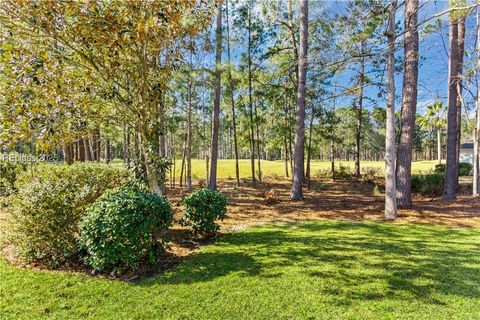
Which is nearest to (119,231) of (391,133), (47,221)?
(47,221)

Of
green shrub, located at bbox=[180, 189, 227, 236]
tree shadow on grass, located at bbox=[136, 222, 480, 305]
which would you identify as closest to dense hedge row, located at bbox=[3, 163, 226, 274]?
tree shadow on grass, located at bbox=[136, 222, 480, 305]

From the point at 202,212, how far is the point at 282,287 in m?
2.63

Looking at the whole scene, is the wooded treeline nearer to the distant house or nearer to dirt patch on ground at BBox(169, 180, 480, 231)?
dirt patch on ground at BBox(169, 180, 480, 231)

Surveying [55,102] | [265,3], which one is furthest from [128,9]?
[265,3]

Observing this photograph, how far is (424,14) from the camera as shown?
289 inches

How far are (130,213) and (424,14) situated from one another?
861 cm

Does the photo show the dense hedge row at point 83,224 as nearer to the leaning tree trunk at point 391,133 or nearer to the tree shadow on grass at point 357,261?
the tree shadow on grass at point 357,261

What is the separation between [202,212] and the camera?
19.0 ft

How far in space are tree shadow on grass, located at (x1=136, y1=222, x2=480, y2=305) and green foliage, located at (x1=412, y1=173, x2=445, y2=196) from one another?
6.48m

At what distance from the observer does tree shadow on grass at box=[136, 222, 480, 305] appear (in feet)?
11.6

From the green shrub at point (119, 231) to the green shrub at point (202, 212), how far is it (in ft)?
5.26

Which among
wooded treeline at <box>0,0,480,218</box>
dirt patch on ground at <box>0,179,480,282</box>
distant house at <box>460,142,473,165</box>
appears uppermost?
wooded treeline at <box>0,0,480,218</box>

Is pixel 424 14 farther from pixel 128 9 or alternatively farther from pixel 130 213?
pixel 130 213

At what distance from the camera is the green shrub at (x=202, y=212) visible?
579 cm
